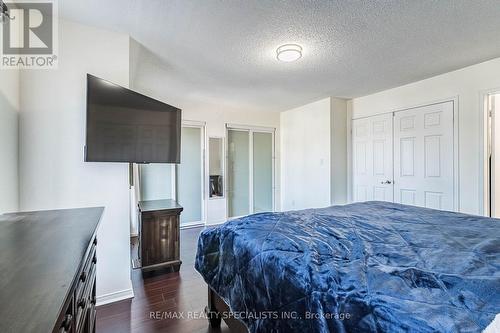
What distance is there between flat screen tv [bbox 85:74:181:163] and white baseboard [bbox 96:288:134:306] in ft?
4.09

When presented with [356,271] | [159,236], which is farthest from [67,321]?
[159,236]

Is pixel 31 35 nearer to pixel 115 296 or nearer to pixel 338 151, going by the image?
pixel 115 296

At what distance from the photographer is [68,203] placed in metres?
2.09

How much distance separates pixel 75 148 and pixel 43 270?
170cm

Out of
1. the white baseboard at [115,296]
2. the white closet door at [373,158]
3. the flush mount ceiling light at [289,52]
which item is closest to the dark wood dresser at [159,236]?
the white baseboard at [115,296]

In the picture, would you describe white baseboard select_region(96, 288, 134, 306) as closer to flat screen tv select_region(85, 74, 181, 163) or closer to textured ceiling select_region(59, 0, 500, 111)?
flat screen tv select_region(85, 74, 181, 163)

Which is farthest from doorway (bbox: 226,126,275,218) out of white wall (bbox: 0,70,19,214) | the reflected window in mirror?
white wall (bbox: 0,70,19,214)

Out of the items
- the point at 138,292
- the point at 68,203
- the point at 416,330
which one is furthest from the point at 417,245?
the point at 68,203

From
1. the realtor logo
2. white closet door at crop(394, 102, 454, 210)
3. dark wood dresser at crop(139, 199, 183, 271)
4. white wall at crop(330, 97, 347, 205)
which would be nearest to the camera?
the realtor logo

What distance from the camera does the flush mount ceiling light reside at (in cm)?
252

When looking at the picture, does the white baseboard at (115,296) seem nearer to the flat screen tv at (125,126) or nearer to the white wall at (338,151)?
the flat screen tv at (125,126)

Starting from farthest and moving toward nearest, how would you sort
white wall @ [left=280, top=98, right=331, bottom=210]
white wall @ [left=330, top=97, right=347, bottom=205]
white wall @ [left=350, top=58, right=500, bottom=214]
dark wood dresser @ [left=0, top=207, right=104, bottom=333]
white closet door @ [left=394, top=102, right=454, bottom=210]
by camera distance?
white wall @ [left=280, top=98, right=331, bottom=210] → white wall @ [left=330, top=97, right=347, bottom=205] → white closet door @ [left=394, top=102, right=454, bottom=210] → white wall @ [left=350, top=58, right=500, bottom=214] → dark wood dresser @ [left=0, top=207, right=104, bottom=333]

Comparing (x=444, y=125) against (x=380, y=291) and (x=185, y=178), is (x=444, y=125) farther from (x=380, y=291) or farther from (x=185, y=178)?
(x=185, y=178)

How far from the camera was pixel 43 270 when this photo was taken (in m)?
0.73
